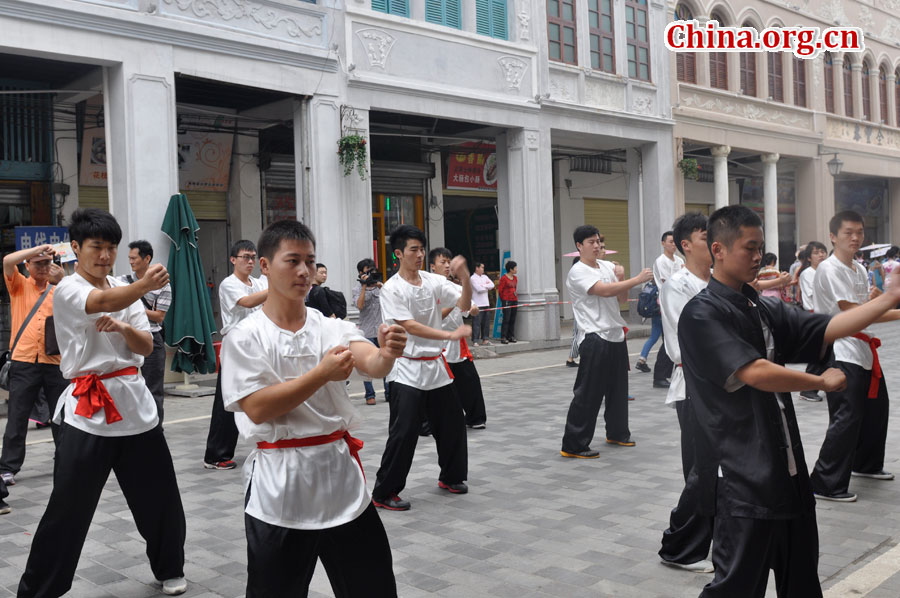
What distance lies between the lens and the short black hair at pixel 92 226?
163 inches

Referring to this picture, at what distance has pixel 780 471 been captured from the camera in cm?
304

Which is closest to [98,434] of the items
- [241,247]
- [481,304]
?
[241,247]

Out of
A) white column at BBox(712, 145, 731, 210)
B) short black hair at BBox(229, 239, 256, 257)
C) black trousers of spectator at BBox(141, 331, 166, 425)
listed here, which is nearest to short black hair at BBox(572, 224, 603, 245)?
short black hair at BBox(229, 239, 256, 257)

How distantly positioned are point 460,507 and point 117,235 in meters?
2.95

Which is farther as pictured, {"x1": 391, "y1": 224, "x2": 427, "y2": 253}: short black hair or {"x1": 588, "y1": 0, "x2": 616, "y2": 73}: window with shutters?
{"x1": 588, "y1": 0, "x2": 616, "y2": 73}: window with shutters

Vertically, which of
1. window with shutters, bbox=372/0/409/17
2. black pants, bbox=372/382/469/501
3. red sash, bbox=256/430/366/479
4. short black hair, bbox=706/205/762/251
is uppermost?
window with shutters, bbox=372/0/409/17

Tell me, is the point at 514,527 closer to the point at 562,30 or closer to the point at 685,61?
the point at 562,30

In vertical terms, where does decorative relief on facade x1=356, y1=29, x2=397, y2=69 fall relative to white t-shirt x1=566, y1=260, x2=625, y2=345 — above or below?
above

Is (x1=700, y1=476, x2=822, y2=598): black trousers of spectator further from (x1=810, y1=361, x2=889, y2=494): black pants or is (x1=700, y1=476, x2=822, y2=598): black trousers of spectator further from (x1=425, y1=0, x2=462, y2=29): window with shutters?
(x1=425, y1=0, x2=462, y2=29): window with shutters

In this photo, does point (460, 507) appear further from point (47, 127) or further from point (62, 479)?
point (47, 127)

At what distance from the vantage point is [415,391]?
19.9 feet

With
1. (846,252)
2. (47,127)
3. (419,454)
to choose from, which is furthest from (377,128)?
(846,252)

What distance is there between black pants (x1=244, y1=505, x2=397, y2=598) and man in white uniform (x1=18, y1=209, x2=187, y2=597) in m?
1.46

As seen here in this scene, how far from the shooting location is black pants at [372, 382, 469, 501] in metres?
5.85
